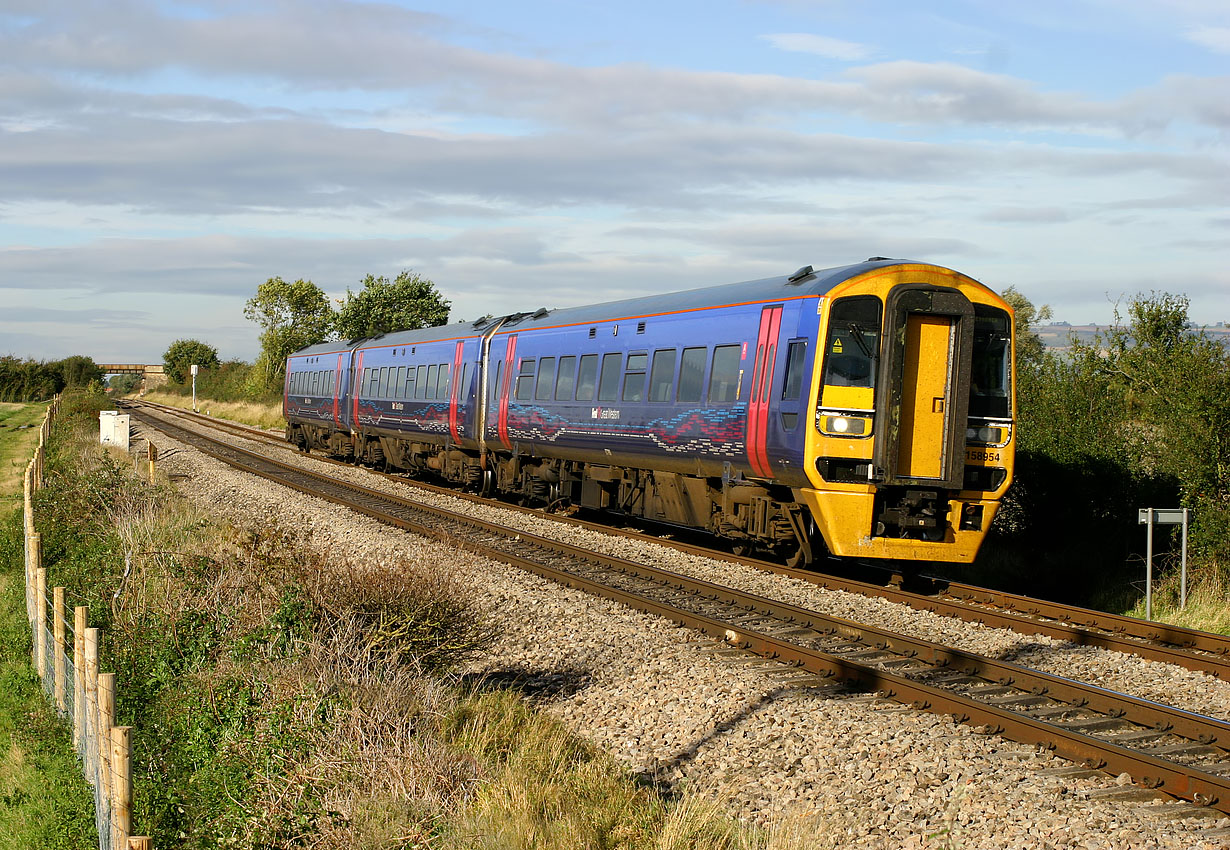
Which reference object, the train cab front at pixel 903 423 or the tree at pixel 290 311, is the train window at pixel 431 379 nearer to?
the train cab front at pixel 903 423

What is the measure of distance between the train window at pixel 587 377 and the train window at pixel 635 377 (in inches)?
38.8

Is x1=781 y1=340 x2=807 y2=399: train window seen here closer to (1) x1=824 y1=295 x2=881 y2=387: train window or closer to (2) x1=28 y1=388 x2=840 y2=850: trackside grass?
(1) x1=824 y1=295 x2=881 y2=387: train window

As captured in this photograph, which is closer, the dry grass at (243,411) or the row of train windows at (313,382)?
the row of train windows at (313,382)

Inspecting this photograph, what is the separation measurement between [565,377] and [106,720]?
12.2 m

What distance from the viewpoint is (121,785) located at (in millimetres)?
4965

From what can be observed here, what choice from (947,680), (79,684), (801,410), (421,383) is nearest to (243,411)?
(421,383)

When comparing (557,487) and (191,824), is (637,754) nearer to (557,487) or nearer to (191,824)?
(191,824)

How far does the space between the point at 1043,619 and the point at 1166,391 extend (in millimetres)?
4495

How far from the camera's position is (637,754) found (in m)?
6.82

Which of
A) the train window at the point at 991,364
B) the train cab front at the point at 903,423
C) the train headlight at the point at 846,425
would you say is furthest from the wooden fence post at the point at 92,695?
the train window at the point at 991,364

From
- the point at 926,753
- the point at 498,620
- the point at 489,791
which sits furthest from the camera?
the point at 498,620

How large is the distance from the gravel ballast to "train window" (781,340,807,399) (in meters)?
2.07

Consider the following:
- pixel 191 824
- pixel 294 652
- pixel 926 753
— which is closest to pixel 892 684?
pixel 926 753

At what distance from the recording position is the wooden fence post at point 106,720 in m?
5.59
